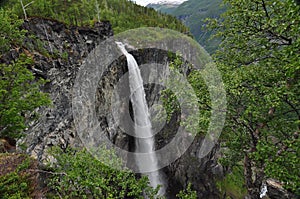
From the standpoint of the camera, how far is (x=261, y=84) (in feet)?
30.2

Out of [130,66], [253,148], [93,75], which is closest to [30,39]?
[93,75]

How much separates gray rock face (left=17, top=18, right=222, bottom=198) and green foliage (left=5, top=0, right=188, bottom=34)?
3.34 meters

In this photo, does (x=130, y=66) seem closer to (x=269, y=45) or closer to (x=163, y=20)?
(x=269, y=45)

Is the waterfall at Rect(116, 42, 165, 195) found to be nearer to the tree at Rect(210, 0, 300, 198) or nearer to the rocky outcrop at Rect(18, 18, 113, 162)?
the rocky outcrop at Rect(18, 18, 113, 162)

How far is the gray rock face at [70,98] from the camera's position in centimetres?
1888

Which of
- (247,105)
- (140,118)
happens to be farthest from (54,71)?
(247,105)

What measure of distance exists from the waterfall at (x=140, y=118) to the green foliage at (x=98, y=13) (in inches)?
344

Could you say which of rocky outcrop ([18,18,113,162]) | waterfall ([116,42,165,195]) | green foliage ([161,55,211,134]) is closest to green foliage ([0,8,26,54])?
rocky outcrop ([18,18,113,162])

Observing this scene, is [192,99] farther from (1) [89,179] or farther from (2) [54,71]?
(2) [54,71]

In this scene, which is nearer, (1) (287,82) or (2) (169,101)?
(1) (287,82)

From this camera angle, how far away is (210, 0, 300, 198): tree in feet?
27.3

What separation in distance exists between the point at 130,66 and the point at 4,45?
17786 mm

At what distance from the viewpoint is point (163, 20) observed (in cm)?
6344

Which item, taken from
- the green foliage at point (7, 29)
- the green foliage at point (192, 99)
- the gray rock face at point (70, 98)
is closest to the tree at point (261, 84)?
the green foliage at point (192, 99)
